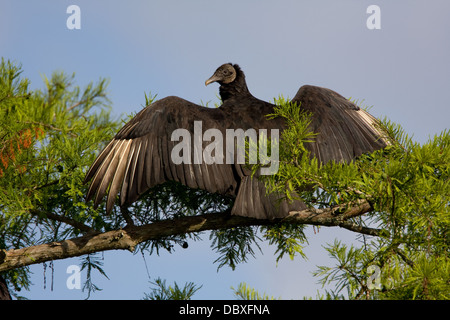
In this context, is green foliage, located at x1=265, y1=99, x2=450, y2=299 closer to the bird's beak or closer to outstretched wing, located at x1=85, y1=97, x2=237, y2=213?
outstretched wing, located at x1=85, y1=97, x2=237, y2=213

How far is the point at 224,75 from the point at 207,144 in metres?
1.62

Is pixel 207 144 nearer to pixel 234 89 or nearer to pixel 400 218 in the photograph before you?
pixel 234 89

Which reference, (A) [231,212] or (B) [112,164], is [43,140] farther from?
(A) [231,212]

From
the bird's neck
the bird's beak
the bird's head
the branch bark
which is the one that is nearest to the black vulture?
the branch bark

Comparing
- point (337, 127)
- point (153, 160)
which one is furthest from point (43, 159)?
point (337, 127)

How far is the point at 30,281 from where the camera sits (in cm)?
391

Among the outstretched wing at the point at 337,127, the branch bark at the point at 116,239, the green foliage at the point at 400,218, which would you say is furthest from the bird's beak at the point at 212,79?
the green foliage at the point at 400,218

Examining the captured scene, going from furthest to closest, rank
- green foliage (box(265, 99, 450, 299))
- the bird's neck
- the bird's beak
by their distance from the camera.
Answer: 1. the bird's beak
2. the bird's neck
3. green foliage (box(265, 99, 450, 299))

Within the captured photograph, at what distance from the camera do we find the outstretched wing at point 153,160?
3.55 metres

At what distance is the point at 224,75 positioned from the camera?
524cm

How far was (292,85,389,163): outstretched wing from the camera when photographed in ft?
12.4
